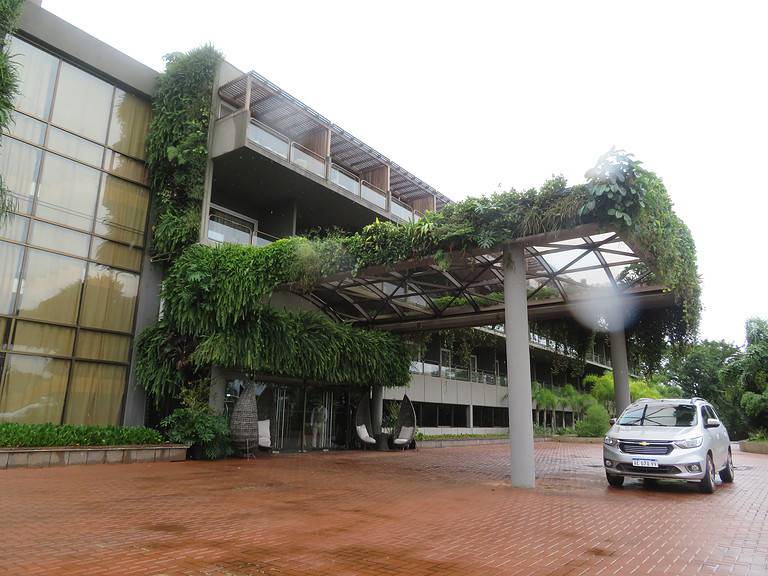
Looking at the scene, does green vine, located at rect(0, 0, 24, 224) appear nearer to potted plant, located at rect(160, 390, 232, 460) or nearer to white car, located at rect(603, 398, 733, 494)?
potted plant, located at rect(160, 390, 232, 460)

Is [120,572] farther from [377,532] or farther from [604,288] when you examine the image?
[604,288]

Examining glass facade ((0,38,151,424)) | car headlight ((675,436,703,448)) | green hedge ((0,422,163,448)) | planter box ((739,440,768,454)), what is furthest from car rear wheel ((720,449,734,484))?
glass facade ((0,38,151,424))

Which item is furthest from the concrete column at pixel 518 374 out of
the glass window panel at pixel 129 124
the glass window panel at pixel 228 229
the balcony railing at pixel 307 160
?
the glass window panel at pixel 129 124

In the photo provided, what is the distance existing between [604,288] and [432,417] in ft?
51.6

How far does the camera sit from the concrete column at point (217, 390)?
47.1 ft

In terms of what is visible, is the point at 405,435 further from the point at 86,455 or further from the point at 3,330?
the point at 3,330

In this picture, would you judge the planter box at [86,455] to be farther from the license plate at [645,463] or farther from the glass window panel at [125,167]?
the license plate at [645,463]

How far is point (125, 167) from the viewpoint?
15.5 meters

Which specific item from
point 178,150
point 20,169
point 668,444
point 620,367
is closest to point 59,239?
point 20,169

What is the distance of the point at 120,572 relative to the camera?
4.04 meters

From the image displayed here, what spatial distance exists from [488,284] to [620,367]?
16.3ft

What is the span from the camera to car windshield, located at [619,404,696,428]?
9898 millimetres

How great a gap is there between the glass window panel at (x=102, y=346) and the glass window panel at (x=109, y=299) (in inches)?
9.6

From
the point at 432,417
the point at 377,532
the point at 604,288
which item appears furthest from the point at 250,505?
the point at 432,417
